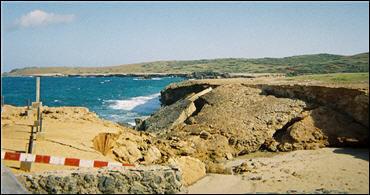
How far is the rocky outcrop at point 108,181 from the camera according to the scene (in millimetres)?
6488

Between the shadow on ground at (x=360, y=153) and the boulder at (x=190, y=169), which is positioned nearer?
the shadow on ground at (x=360, y=153)

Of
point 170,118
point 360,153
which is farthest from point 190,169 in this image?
point 170,118

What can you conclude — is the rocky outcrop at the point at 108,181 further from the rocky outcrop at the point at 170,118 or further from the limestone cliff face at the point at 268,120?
the rocky outcrop at the point at 170,118

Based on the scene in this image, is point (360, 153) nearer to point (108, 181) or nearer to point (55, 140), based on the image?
point (108, 181)

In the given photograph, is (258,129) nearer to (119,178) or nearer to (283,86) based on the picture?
(283,86)

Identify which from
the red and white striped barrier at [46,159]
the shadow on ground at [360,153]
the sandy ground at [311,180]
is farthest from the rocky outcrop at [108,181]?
the shadow on ground at [360,153]

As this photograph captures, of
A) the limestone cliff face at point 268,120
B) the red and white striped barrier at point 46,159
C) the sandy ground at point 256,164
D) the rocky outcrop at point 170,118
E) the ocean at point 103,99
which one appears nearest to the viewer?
the sandy ground at point 256,164

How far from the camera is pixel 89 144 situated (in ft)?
30.2

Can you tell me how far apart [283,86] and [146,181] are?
1087 centimetres

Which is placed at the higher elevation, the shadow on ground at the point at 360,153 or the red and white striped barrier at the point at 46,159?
the shadow on ground at the point at 360,153

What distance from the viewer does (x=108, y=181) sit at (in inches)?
264

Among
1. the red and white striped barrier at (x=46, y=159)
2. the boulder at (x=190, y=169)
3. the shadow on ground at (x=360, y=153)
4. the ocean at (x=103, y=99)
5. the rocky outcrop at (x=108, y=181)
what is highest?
the shadow on ground at (x=360, y=153)

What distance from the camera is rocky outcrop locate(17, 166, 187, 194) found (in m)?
6.49

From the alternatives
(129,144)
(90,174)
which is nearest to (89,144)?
(129,144)
